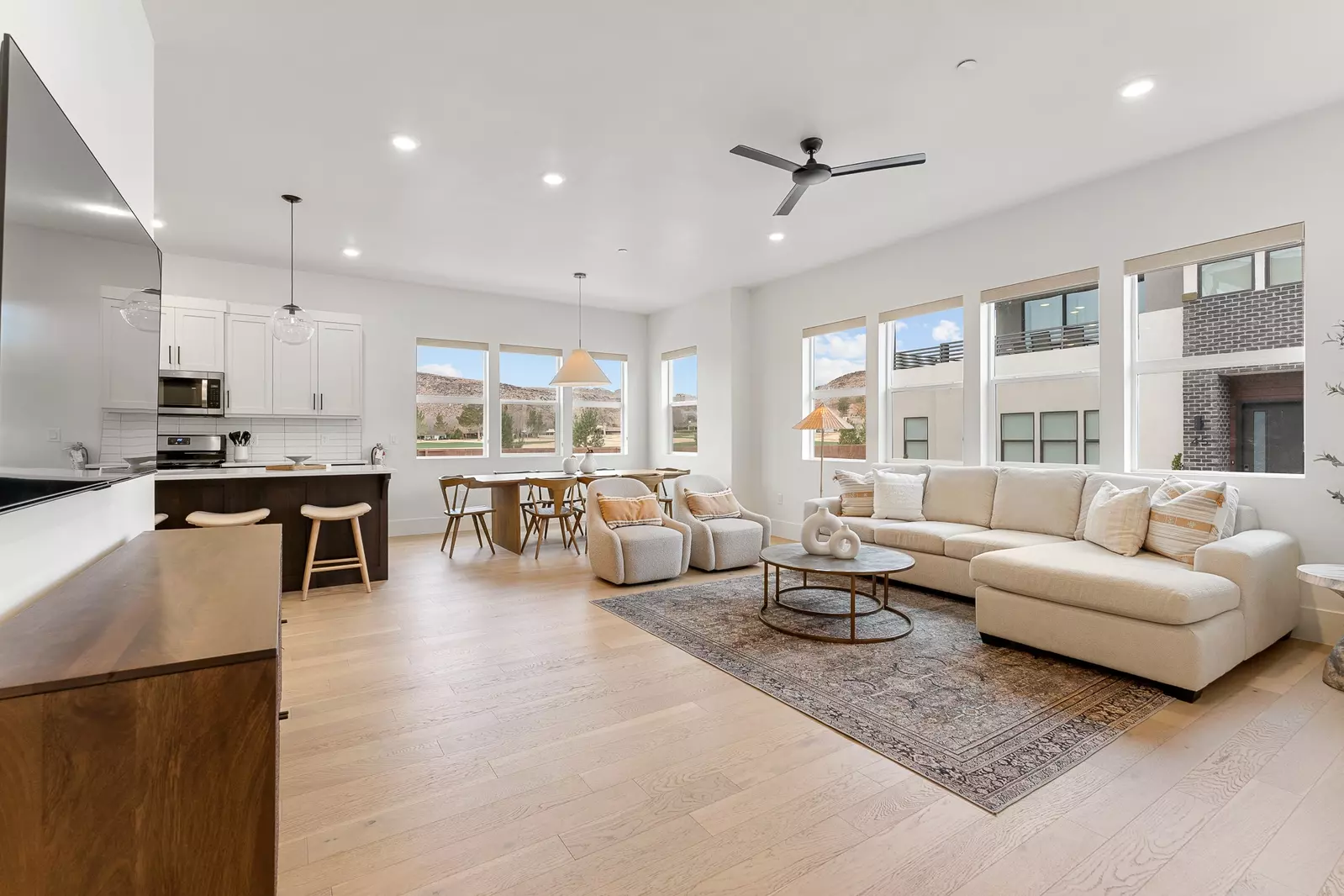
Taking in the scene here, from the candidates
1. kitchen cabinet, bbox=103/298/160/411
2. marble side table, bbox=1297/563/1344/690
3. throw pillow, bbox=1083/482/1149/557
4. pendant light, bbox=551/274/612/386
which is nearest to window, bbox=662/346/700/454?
pendant light, bbox=551/274/612/386

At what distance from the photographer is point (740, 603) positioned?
13.7ft

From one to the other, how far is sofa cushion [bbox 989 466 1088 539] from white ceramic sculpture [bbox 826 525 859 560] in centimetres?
155

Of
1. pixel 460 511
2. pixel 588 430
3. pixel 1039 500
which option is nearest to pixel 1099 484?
pixel 1039 500

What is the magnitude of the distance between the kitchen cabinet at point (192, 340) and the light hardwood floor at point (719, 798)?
4117mm

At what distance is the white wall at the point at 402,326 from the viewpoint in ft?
20.5

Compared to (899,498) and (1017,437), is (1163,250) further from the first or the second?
(899,498)

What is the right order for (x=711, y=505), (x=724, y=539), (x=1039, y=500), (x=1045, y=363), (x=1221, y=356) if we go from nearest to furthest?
(x=1221, y=356)
(x=1039, y=500)
(x=1045, y=363)
(x=724, y=539)
(x=711, y=505)

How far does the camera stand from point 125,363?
6.34 feet

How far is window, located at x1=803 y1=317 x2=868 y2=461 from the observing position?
621cm

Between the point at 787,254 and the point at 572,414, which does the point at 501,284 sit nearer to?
the point at 572,414

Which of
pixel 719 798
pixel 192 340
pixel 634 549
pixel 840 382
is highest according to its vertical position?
pixel 192 340

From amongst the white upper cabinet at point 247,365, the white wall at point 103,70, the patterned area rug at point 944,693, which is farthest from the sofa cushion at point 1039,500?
the white upper cabinet at point 247,365

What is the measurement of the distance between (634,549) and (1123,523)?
10.2ft

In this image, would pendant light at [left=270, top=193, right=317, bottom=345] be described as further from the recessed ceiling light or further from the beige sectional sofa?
the recessed ceiling light
